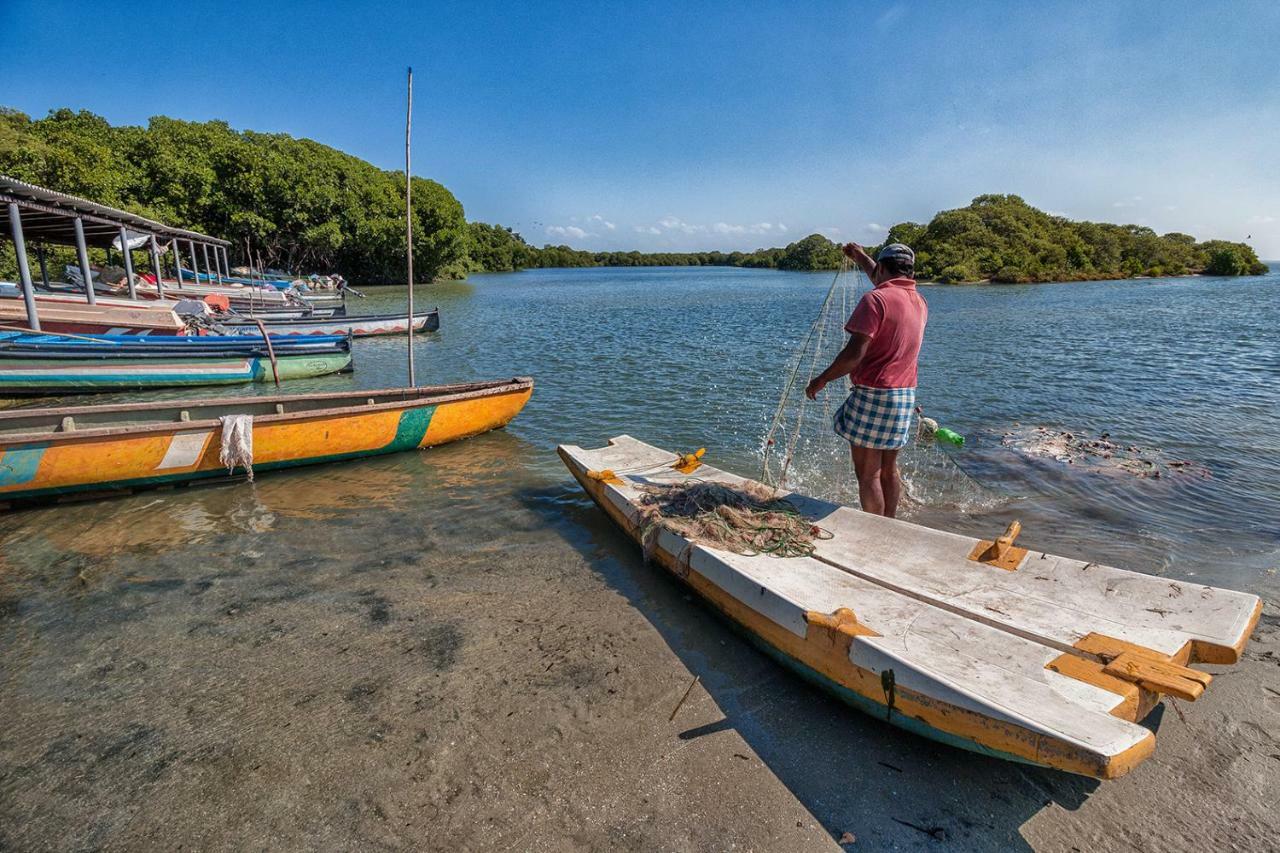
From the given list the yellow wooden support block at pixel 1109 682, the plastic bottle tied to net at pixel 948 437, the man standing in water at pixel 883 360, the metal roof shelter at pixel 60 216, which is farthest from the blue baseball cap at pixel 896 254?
the metal roof shelter at pixel 60 216

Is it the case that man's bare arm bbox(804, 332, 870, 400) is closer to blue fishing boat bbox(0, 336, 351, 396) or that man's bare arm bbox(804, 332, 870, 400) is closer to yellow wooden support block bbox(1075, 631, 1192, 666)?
yellow wooden support block bbox(1075, 631, 1192, 666)

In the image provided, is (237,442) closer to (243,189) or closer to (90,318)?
(90,318)

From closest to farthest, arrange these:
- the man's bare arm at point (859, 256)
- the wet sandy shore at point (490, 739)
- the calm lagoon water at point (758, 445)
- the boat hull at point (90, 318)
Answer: the wet sandy shore at point (490, 739)
the man's bare arm at point (859, 256)
the calm lagoon water at point (758, 445)
the boat hull at point (90, 318)

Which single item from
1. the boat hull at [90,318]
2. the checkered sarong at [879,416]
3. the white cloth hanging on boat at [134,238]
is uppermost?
the white cloth hanging on boat at [134,238]

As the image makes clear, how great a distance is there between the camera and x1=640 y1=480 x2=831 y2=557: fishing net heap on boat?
4672 millimetres

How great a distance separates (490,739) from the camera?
11.4ft

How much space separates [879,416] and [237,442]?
7.25 meters

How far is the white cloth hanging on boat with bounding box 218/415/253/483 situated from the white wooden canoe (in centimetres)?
559

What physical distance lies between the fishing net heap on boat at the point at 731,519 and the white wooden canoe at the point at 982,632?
0.49 feet

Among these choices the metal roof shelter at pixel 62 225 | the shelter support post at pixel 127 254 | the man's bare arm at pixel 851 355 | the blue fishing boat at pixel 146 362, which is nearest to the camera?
the man's bare arm at pixel 851 355

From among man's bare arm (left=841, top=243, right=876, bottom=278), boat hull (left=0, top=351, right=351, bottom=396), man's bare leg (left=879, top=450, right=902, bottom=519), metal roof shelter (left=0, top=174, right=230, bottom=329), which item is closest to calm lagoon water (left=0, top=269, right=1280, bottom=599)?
boat hull (left=0, top=351, right=351, bottom=396)

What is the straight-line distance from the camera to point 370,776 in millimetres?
3221

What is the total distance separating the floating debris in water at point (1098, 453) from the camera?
8.40m

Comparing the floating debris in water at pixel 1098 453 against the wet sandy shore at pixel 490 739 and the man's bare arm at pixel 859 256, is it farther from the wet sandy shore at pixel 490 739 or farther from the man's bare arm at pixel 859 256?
the man's bare arm at pixel 859 256
